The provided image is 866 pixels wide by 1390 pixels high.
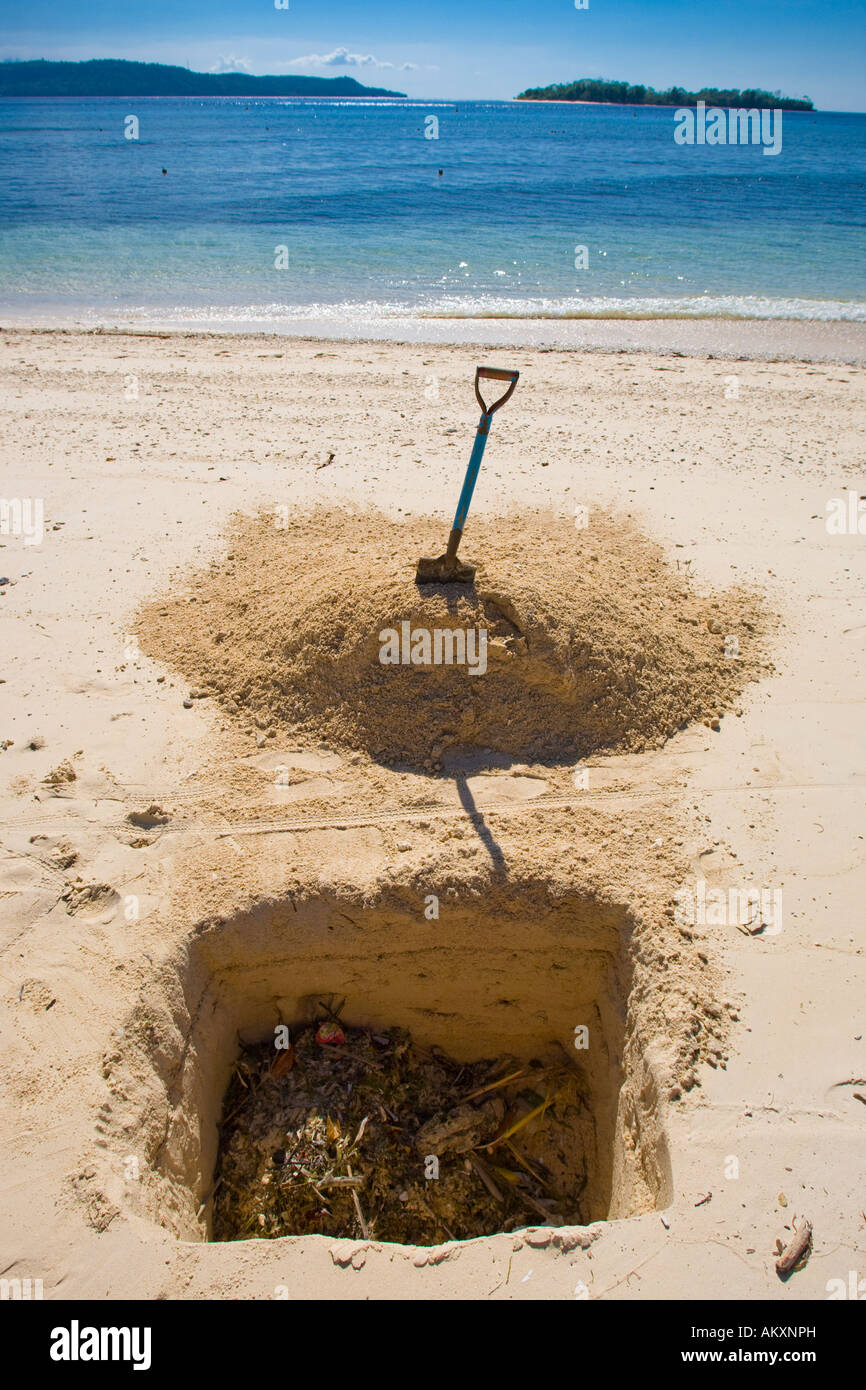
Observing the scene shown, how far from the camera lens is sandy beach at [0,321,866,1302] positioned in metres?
2.33

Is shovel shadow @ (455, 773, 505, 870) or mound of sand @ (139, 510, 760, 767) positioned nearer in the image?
shovel shadow @ (455, 773, 505, 870)

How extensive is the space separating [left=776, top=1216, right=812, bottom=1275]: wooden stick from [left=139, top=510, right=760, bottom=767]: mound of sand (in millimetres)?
2101

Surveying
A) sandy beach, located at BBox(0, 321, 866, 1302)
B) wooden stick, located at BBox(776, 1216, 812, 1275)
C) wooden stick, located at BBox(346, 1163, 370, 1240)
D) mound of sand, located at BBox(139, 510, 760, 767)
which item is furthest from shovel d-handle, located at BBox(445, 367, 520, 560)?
wooden stick, located at BBox(776, 1216, 812, 1275)

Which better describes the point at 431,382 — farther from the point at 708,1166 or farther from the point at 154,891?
the point at 708,1166

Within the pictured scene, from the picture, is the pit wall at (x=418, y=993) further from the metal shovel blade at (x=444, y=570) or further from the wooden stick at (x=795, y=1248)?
the metal shovel blade at (x=444, y=570)

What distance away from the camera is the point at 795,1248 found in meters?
2.27

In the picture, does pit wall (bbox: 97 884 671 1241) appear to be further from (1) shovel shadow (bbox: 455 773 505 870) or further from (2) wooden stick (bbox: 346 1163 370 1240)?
(2) wooden stick (bbox: 346 1163 370 1240)

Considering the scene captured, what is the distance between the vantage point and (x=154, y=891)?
329 centimetres

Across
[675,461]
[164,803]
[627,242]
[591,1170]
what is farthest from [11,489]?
[627,242]

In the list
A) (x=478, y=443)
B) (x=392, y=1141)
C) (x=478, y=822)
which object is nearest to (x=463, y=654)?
(x=478, y=822)

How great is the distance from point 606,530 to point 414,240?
15.6 meters

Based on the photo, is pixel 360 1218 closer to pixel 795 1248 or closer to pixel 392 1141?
pixel 392 1141

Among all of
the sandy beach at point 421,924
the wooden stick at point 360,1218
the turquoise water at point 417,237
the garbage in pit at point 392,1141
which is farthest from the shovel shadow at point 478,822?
the turquoise water at point 417,237

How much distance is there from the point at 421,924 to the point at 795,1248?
1620 mm
